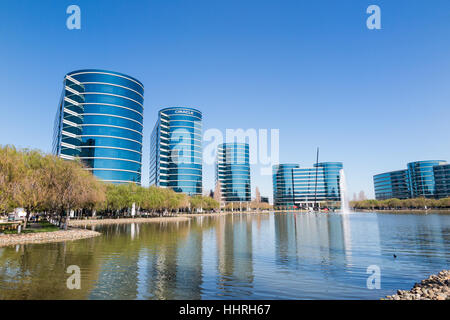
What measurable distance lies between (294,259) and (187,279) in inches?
454

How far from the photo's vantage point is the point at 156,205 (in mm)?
101500

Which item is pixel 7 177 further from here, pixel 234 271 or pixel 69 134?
pixel 69 134

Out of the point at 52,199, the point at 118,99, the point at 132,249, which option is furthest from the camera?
the point at 118,99

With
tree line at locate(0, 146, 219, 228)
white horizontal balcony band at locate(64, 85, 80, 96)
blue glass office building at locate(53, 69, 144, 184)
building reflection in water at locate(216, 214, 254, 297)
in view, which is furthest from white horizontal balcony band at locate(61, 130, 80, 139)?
building reflection in water at locate(216, 214, 254, 297)

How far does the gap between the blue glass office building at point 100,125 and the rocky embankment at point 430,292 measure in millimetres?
141863

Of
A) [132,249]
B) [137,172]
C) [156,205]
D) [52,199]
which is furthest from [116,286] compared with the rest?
[137,172]

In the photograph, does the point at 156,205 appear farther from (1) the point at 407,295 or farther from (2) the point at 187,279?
(1) the point at 407,295

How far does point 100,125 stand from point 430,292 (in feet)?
497

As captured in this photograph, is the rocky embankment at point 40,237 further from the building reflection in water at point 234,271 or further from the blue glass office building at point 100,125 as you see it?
the blue glass office building at point 100,125

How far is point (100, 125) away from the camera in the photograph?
14362 centimetres

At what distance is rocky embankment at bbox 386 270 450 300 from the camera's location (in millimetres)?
13578

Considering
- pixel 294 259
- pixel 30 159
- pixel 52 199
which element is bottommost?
pixel 294 259

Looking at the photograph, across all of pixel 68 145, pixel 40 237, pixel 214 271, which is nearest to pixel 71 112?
pixel 68 145
